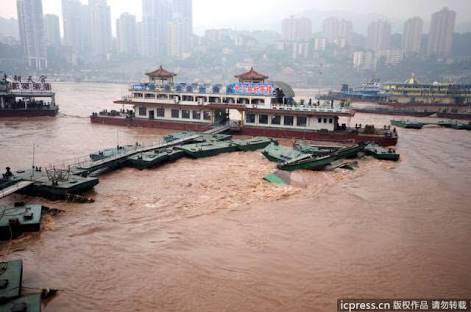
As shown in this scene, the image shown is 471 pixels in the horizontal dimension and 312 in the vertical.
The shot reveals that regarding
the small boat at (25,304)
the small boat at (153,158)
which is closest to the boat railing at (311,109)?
the small boat at (153,158)

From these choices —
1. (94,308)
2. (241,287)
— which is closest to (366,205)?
(241,287)

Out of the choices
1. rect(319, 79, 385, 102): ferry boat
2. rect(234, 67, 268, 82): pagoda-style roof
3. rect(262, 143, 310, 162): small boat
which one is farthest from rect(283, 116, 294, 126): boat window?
rect(319, 79, 385, 102): ferry boat

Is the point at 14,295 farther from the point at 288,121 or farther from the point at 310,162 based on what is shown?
the point at 288,121

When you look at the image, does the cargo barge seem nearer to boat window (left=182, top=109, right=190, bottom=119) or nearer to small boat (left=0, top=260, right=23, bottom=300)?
boat window (left=182, top=109, right=190, bottom=119)

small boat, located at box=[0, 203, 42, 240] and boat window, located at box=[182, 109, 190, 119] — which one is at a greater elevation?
boat window, located at box=[182, 109, 190, 119]

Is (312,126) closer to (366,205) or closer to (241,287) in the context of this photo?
(366,205)

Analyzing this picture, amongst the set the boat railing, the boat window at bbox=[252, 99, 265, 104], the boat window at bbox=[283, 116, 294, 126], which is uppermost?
the boat window at bbox=[252, 99, 265, 104]

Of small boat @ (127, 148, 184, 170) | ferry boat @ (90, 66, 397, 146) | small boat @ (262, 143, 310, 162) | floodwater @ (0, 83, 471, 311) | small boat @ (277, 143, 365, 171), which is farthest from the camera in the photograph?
ferry boat @ (90, 66, 397, 146)

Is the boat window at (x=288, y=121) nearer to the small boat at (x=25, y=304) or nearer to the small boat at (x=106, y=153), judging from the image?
the small boat at (x=106, y=153)
